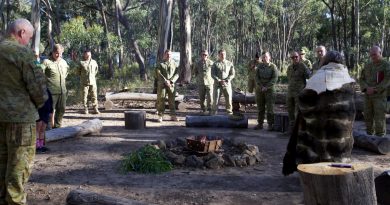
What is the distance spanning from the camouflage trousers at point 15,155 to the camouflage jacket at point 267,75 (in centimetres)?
678

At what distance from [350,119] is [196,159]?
282 cm

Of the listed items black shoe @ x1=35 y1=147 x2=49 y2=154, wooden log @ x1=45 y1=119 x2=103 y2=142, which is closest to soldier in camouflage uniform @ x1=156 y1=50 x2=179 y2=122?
wooden log @ x1=45 y1=119 x2=103 y2=142

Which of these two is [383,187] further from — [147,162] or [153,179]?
[147,162]

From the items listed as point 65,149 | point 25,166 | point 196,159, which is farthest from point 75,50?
point 25,166

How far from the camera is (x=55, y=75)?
924 centimetres

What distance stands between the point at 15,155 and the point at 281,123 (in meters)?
7.19

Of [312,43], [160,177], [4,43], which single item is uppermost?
[312,43]

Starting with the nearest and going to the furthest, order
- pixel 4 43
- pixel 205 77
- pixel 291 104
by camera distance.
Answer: pixel 4 43, pixel 291 104, pixel 205 77

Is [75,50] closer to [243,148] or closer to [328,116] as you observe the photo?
[243,148]

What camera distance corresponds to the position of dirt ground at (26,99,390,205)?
17.8 ft

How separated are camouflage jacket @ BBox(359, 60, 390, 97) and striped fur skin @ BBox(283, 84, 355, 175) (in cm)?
402

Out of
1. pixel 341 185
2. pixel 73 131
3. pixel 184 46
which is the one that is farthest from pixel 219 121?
pixel 184 46

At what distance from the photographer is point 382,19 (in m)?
42.8

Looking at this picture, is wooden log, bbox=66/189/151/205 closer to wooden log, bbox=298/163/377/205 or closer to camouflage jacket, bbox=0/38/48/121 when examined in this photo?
camouflage jacket, bbox=0/38/48/121
